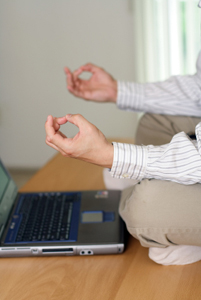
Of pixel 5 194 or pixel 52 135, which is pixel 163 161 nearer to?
pixel 52 135

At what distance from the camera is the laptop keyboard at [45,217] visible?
2.28ft

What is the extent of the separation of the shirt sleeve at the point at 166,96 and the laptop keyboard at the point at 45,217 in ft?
1.08

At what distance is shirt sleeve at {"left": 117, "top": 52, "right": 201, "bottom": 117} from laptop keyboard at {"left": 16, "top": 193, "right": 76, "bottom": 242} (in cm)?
33

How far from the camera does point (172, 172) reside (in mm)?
595

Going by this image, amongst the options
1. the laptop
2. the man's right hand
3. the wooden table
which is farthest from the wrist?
the wooden table

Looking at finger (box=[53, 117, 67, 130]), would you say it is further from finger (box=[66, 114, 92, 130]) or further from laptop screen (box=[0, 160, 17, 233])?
laptop screen (box=[0, 160, 17, 233])

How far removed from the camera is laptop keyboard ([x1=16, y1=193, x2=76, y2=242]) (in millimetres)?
694

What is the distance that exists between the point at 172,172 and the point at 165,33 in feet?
4.96

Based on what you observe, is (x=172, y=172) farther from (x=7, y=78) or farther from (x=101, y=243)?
(x=7, y=78)

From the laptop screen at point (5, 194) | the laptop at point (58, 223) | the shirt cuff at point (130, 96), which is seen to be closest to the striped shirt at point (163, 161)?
the laptop at point (58, 223)

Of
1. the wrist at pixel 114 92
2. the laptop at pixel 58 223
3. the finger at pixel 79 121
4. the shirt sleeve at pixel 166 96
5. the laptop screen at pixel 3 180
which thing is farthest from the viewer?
the wrist at pixel 114 92

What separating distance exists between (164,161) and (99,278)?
218 mm

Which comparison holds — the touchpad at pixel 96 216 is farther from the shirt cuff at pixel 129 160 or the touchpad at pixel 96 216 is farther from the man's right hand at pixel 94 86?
→ the man's right hand at pixel 94 86

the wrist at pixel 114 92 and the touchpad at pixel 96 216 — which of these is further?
the wrist at pixel 114 92
